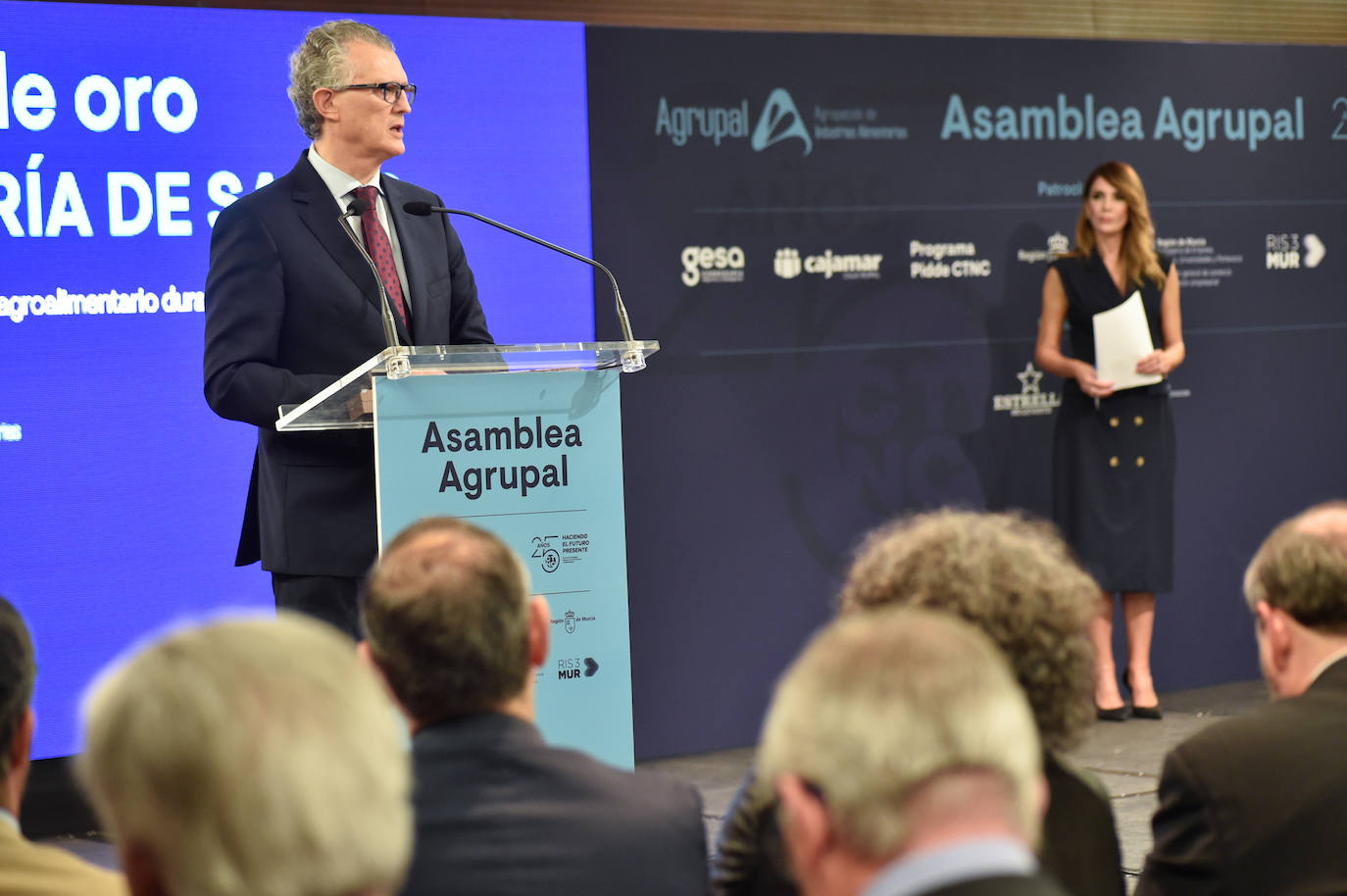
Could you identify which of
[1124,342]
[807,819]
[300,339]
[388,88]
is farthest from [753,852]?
[1124,342]

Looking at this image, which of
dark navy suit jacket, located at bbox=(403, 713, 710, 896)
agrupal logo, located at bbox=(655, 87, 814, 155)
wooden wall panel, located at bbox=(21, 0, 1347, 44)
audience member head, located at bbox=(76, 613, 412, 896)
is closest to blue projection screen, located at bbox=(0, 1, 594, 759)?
wooden wall panel, located at bbox=(21, 0, 1347, 44)

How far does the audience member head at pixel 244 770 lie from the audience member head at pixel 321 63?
7.76 feet

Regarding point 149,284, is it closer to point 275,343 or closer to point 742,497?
point 275,343

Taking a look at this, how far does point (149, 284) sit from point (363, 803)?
3819mm

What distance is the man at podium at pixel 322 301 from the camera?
2.99 m

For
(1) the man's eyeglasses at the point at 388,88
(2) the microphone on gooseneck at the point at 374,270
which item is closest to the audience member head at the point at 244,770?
(2) the microphone on gooseneck at the point at 374,270

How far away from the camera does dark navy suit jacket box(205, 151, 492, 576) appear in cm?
299

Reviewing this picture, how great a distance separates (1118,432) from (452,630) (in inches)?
165

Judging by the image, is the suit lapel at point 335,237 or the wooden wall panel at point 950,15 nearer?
the suit lapel at point 335,237

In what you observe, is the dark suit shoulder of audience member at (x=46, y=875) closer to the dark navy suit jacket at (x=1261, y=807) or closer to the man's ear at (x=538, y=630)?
the man's ear at (x=538, y=630)

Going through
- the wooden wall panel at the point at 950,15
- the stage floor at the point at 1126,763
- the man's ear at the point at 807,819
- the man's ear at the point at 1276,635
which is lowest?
the stage floor at the point at 1126,763

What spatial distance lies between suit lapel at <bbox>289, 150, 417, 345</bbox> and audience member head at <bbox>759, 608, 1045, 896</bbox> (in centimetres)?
218

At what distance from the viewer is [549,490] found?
2.89 metres

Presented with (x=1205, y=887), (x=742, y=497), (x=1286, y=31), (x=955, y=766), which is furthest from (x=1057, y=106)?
(x=955, y=766)
